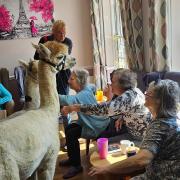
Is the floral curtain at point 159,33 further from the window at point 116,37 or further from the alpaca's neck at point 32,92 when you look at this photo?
the alpaca's neck at point 32,92

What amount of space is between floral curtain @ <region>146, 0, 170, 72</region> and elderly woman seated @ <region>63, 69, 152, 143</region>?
1.07 metres

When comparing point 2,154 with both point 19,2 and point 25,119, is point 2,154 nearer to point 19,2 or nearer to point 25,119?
point 25,119

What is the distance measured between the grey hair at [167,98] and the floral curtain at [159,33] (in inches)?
70.1

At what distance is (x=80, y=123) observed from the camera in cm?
308

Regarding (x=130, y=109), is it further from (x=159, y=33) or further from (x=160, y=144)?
(x=159, y=33)

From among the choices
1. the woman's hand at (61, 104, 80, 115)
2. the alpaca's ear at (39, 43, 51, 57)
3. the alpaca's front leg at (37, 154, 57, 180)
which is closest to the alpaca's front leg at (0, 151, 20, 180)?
the alpaca's front leg at (37, 154, 57, 180)

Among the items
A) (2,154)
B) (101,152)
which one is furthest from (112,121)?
(2,154)

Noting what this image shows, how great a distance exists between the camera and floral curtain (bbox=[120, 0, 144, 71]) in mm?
3752

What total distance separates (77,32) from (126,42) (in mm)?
1731

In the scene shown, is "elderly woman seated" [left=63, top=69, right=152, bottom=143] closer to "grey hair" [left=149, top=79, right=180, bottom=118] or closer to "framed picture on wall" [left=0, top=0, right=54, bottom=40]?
"grey hair" [left=149, top=79, right=180, bottom=118]

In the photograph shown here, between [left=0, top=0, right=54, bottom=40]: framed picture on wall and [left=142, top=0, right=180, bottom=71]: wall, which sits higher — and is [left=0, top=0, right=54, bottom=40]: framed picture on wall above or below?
above

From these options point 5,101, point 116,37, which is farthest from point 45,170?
point 116,37

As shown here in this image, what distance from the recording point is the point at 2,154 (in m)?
1.16

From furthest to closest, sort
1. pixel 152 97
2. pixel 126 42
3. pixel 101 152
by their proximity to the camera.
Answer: pixel 126 42 → pixel 101 152 → pixel 152 97
